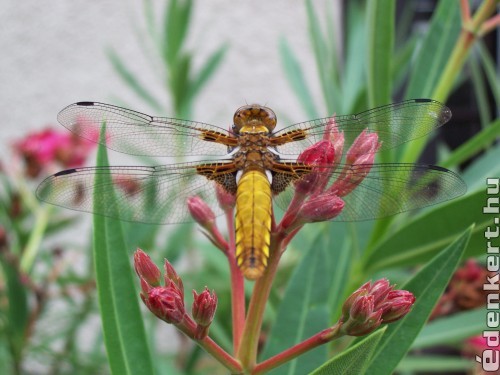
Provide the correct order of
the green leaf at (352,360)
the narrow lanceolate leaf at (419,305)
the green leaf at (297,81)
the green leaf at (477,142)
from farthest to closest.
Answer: the green leaf at (297,81), the green leaf at (477,142), the narrow lanceolate leaf at (419,305), the green leaf at (352,360)

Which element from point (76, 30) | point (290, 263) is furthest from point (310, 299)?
point (76, 30)

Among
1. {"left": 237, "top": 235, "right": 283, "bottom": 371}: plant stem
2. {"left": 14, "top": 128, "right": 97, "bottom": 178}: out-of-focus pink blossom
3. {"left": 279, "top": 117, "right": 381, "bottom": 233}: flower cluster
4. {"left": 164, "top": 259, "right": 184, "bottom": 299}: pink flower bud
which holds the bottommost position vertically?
{"left": 237, "top": 235, "right": 283, "bottom": 371}: plant stem

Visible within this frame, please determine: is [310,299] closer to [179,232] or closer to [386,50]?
[386,50]

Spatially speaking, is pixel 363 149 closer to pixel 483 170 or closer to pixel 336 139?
pixel 336 139

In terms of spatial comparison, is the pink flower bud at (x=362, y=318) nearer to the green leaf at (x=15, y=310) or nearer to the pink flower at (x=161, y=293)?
the pink flower at (x=161, y=293)

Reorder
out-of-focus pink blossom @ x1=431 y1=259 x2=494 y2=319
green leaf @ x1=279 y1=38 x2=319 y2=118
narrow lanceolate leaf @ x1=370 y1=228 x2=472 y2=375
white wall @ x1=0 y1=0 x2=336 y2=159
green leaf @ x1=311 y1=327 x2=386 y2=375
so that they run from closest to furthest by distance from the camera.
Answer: green leaf @ x1=311 y1=327 x2=386 y2=375 < narrow lanceolate leaf @ x1=370 y1=228 x2=472 y2=375 < out-of-focus pink blossom @ x1=431 y1=259 x2=494 y2=319 < green leaf @ x1=279 y1=38 x2=319 y2=118 < white wall @ x1=0 y1=0 x2=336 y2=159

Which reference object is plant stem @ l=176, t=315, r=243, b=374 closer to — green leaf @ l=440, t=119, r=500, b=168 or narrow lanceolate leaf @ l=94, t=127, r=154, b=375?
narrow lanceolate leaf @ l=94, t=127, r=154, b=375

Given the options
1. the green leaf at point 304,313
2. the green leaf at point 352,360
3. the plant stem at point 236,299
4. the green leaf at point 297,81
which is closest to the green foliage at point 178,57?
the green leaf at point 297,81

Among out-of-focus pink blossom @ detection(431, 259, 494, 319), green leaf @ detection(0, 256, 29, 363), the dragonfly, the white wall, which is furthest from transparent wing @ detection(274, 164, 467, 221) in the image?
the white wall
